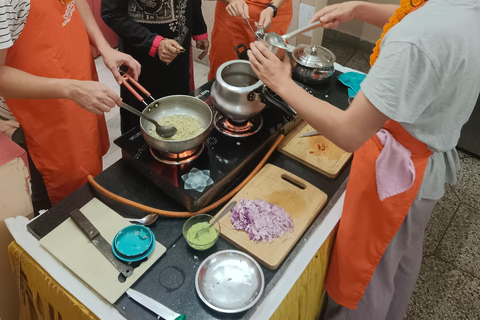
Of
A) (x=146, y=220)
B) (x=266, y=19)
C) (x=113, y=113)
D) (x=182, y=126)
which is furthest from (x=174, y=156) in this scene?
(x=113, y=113)

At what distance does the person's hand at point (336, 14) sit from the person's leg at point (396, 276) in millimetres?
769

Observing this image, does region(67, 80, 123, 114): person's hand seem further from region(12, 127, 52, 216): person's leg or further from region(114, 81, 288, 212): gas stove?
region(12, 127, 52, 216): person's leg

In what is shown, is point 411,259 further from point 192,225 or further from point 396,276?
point 192,225

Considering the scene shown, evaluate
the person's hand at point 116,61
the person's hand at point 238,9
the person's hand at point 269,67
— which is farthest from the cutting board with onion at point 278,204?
the person's hand at point 238,9

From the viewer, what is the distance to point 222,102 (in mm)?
1323

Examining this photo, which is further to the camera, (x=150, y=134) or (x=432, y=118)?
(x=150, y=134)

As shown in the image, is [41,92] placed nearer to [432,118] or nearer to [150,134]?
[150,134]

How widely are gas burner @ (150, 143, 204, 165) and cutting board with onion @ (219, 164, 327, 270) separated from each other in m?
0.20

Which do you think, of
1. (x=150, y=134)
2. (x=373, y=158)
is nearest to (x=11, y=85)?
(x=150, y=134)

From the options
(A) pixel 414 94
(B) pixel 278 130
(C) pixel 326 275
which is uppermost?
(A) pixel 414 94

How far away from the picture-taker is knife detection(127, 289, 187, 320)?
973 millimetres

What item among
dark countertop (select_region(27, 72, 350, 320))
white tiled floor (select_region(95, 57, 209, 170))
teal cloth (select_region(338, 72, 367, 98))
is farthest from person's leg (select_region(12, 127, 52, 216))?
teal cloth (select_region(338, 72, 367, 98))

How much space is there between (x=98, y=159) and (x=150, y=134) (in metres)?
0.50

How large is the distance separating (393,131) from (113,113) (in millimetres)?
2499
